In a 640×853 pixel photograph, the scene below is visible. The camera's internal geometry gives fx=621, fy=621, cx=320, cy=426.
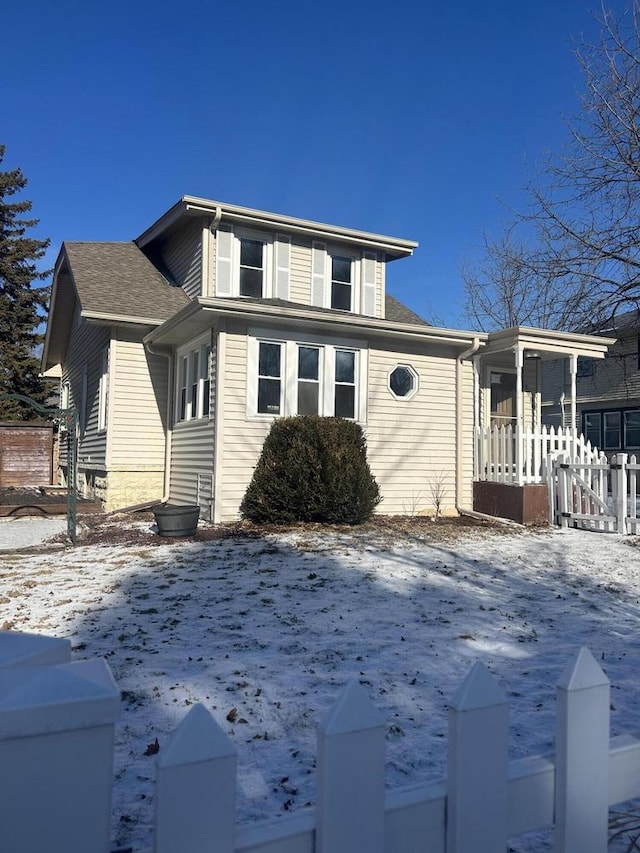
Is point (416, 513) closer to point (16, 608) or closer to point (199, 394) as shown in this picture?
point (199, 394)

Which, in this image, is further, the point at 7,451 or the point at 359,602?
the point at 7,451

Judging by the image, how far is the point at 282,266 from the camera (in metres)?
13.4

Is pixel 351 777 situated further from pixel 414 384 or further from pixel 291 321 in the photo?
pixel 414 384

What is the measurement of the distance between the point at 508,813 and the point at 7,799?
1.01m

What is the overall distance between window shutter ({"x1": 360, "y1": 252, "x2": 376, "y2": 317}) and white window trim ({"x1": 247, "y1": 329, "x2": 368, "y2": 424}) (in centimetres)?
284

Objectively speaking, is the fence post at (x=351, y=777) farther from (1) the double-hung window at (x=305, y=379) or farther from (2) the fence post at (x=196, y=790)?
(1) the double-hung window at (x=305, y=379)

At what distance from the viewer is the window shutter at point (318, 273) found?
13766 millimetres

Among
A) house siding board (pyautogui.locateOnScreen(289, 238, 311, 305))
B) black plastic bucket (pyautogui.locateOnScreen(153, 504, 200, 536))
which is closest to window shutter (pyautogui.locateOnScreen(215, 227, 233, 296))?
house siding board (pyautogui.locateOnScreen(289, 238, 311, 305))

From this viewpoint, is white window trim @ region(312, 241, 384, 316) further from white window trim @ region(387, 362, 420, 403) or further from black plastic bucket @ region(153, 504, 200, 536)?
black plastic bucket @ region(153, 504, 200, 536)

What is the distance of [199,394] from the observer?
11.3 meters

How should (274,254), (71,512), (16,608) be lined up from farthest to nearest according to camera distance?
1. (274,254)
2. (71,512)
3. (16,608)

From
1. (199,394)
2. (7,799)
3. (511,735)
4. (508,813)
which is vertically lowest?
(511,735)

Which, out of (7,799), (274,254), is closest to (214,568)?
(7,799)

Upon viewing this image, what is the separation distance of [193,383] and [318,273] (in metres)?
4.05
